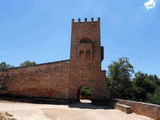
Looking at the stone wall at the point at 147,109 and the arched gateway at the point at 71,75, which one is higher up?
the arched gateway at the point at 71,75

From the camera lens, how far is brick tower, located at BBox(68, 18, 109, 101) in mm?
14377

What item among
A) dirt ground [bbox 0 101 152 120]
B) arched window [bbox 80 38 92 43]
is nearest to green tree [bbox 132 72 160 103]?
arched window [bbox 80 38 92 43]

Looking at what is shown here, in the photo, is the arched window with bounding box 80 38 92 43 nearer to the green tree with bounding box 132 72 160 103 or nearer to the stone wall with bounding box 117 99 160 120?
the stone wall with bounding box 117 99 160 120

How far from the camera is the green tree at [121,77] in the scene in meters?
23.5

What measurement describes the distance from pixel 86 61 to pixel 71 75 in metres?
2.43

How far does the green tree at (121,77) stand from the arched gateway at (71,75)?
9658 mm

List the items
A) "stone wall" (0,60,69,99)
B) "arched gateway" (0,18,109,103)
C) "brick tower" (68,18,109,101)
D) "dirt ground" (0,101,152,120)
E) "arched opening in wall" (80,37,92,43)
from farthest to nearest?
"arched opening in wall" (80,37,92,43), "stone wall" (0,60,69,99), "arched gateway" (0,18,109,103), "brick tower" (68,18,109,101), "dirt ground" (0,101,152,120)

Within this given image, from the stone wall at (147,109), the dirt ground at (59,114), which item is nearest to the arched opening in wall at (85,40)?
the stone wall at (147,109)

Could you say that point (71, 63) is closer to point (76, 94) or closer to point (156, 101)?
point (76, 94)

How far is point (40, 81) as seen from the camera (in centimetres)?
1532

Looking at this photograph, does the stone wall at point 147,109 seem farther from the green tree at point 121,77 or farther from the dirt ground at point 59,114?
the green tree at point 121,77

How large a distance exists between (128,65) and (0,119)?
2283 cm

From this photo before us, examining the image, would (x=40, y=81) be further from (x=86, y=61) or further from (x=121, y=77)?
(x=121, y=77)

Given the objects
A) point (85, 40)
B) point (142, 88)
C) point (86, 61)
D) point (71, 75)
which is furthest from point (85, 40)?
point (142, 88)
